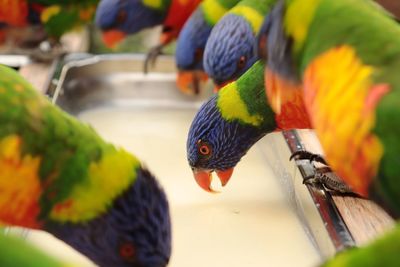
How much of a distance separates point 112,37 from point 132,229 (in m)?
1.69

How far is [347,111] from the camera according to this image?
1.08 metres

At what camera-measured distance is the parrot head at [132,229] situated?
3.47 ft

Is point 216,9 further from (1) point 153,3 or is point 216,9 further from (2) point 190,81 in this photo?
(1) point 153,3

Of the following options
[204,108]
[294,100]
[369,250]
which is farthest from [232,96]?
[369,250]

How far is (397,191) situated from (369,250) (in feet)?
1.33

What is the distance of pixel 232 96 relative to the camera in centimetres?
164

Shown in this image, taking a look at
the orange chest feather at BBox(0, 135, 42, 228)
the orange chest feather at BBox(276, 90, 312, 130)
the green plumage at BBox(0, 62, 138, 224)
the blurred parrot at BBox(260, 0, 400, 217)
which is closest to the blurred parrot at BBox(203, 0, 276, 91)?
the orange chest feather at BBox(276, 90, 312, 130)

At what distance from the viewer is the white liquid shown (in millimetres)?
1502

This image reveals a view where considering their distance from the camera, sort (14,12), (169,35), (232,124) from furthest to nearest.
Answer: (169,35) < (14,12) < (232,124)

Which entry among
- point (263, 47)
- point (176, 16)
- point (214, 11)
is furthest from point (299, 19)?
point (176, 16)

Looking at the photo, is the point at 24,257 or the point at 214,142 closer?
the point at 24,257

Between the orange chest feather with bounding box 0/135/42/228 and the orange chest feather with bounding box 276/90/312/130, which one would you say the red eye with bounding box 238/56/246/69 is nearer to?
the orange chest feather with bounding box 276/90/312/130

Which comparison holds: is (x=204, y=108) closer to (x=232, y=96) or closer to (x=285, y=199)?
(x=232, y=96)

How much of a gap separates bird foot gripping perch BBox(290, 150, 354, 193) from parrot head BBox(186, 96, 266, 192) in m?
0.12
